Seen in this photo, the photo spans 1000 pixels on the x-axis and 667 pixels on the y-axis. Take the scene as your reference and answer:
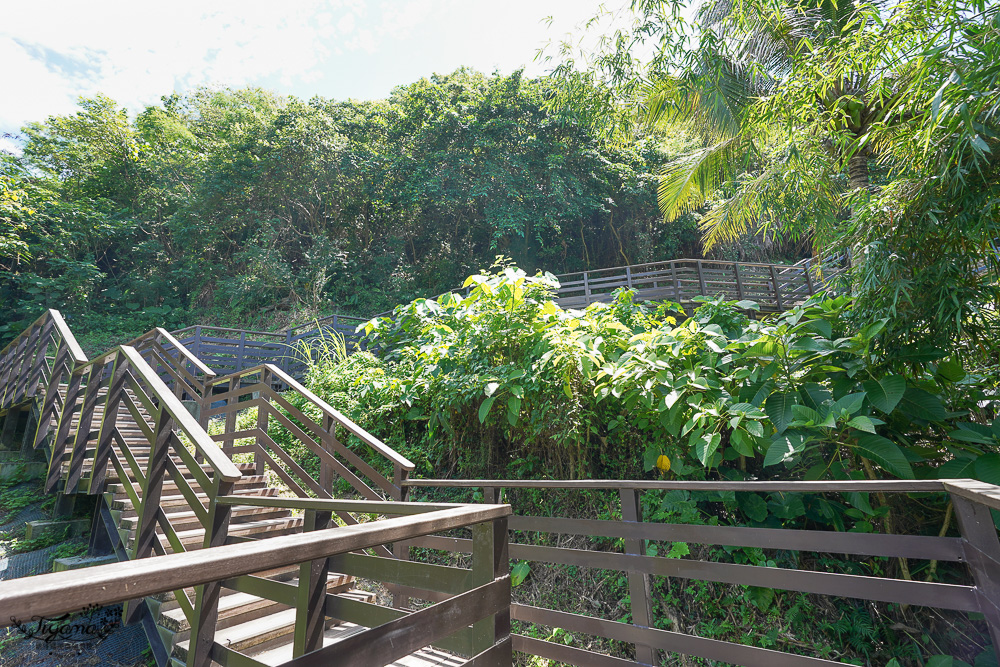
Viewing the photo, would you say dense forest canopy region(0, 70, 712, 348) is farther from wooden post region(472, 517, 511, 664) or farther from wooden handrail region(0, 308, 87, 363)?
wooden post region(472, 517, 511, 664)

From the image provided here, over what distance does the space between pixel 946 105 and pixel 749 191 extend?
4469 mm

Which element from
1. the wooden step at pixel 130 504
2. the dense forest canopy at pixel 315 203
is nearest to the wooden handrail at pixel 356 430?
the wooden step at pixel 130 504

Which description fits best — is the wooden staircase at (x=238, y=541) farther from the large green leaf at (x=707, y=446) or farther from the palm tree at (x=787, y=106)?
the palm tree at (x=787, y=106)

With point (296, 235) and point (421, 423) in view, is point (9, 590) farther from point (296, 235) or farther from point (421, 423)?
point (296, 235)

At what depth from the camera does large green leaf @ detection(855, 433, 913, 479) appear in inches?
85.7

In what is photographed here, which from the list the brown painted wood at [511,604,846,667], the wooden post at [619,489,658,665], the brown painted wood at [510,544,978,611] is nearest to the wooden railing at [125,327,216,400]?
the brown painted wood at [511,604,846,667]

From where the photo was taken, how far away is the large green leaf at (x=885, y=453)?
7.14 feet

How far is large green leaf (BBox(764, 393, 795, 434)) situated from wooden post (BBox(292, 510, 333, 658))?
2.11 meters

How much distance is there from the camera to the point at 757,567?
1975 millimetres

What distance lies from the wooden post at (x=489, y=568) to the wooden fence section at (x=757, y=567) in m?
1.04

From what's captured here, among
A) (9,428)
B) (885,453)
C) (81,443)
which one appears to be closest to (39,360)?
(9,428)

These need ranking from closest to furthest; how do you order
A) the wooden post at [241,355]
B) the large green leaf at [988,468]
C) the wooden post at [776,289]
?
the large green leaf at [988,468] → the wooden post at [241,355] → the wooden post at [776,289]

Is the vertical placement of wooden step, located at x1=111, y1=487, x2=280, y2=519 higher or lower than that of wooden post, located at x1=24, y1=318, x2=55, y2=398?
lower

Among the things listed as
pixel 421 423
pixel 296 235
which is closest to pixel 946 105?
pixel 421 423
